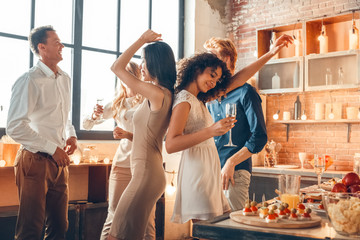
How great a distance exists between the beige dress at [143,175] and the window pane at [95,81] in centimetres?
263

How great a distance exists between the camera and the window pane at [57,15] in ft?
13.0

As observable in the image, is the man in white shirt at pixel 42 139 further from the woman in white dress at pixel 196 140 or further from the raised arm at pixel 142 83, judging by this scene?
the woman in white dress at pixel 196 140

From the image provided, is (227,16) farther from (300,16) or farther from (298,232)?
(298,232)

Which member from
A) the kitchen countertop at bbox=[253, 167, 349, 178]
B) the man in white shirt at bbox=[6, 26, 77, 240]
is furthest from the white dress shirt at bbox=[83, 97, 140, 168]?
the kitchen countertop at bbox=[253, 167, 349, 178]

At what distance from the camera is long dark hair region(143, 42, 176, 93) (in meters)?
1.80

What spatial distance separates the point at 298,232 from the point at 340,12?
419 cm

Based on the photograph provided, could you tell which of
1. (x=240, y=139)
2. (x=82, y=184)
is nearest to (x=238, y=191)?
(x=240, y=139)

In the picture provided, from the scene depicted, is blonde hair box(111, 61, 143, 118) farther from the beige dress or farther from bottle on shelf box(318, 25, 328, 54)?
bottle on shelf box(318, 25, 328, 54)

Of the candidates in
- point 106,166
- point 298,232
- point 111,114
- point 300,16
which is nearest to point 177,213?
point 298,232

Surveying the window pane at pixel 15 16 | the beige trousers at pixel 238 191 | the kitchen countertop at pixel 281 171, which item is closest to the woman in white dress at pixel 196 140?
the beige trousers at pixel 238 191

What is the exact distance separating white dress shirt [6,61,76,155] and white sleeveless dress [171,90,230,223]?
4.26ft

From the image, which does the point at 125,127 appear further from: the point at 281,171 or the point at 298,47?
the point at 298,47

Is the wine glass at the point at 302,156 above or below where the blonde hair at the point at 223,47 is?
below

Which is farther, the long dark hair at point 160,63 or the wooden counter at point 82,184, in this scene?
the wooden counter at point 82,184
